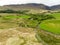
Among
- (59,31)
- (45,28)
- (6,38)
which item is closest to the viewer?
(6,38)

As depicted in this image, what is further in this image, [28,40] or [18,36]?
[18,36]

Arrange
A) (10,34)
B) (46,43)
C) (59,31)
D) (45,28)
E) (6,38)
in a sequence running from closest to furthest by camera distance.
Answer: (46,43) < (6,38) < (10,34) < (59,31) < (45,28)

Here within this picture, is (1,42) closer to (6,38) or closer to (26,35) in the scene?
(6,38)

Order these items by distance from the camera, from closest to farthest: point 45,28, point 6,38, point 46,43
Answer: point 46,43, point 6,38, point 45,28

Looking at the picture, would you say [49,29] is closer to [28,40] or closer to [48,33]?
[48,33]

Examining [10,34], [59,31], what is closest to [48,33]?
[59,31]

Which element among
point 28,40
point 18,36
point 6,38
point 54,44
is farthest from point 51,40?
point 6,38

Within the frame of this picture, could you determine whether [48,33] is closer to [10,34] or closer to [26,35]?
[26,35]

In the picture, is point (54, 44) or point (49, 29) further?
point (49, 29)

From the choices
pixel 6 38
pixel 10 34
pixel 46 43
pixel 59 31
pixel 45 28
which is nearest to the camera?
pixel 46 43
